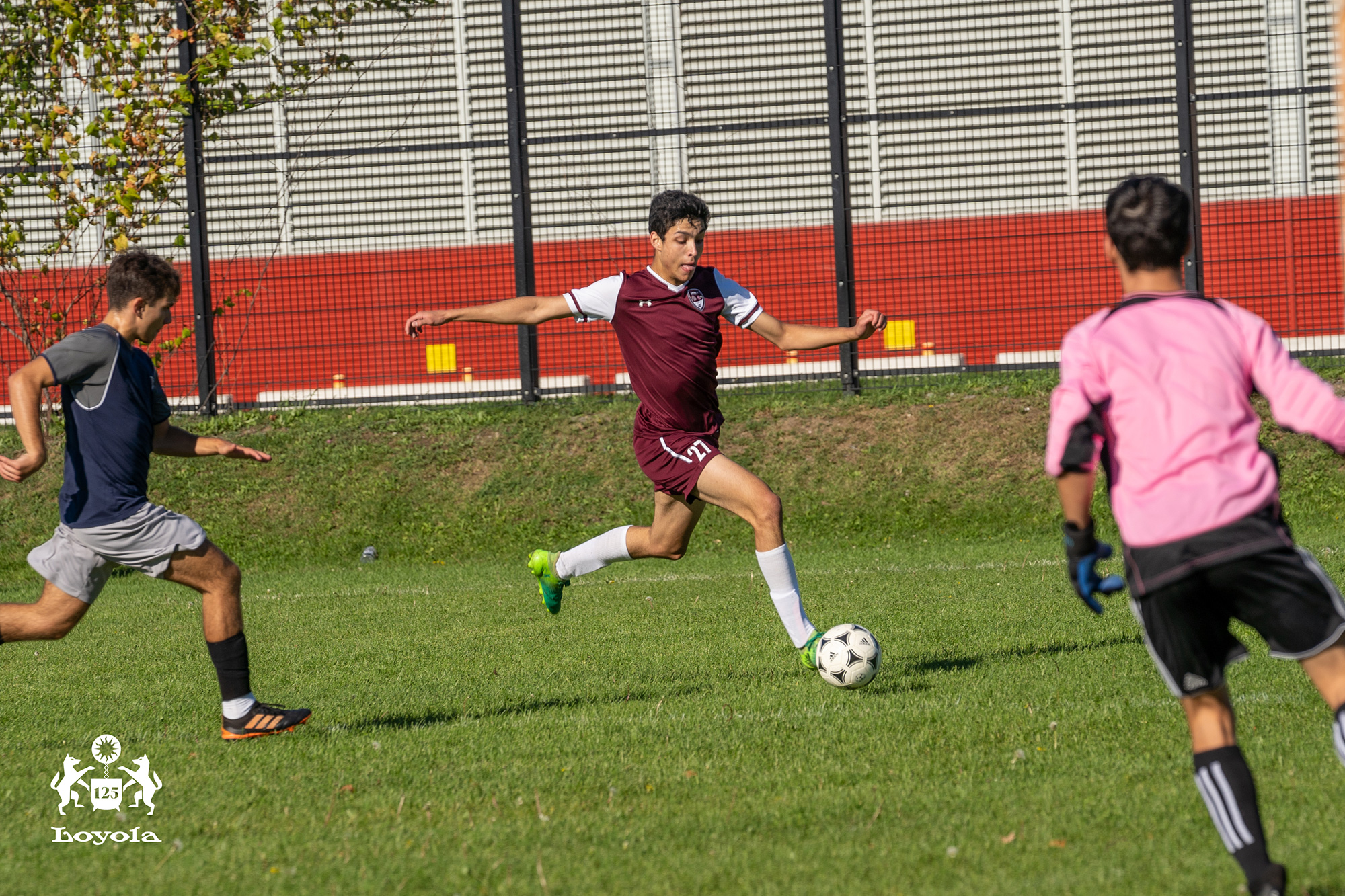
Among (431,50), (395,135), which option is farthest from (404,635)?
(395,135)

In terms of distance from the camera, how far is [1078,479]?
318 centimetres

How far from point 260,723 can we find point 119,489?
1062mm

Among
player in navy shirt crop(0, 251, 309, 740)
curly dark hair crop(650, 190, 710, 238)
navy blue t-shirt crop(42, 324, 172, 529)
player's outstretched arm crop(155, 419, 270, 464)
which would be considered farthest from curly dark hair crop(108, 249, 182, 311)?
curly dark hair crop(650, 190, 710, 238)

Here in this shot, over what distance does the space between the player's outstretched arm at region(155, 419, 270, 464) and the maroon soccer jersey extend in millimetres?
2031

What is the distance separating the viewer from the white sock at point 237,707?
17.9ft

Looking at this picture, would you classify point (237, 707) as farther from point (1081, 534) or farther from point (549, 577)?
point (1081, 534)

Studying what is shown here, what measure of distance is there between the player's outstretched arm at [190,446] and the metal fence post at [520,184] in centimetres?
851

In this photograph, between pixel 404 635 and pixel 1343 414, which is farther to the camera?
pixel 404 635

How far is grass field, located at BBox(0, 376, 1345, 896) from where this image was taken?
3.73 m

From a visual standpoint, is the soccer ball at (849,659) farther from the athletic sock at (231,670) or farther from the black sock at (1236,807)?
the black sock at (1236,807)

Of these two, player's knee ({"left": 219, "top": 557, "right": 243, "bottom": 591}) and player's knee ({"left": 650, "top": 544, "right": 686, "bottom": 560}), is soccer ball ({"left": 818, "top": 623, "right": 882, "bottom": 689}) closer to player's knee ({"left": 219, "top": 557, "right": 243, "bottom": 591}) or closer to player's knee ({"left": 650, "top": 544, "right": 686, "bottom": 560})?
player's knee ({"left": 650, "top": 544, "right": 686, "bottom": 560})

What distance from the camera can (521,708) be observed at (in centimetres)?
592

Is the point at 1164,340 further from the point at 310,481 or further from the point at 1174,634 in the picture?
A: the point at 310,481

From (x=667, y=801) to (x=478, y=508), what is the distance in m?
8.53
